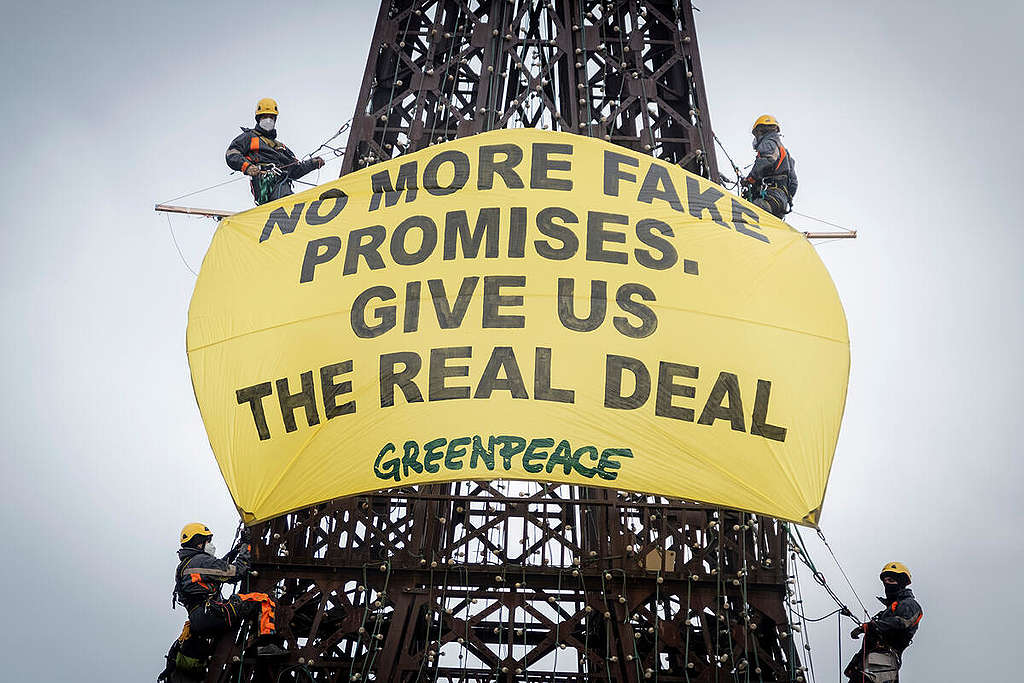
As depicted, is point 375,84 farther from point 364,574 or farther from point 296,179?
point 364,574

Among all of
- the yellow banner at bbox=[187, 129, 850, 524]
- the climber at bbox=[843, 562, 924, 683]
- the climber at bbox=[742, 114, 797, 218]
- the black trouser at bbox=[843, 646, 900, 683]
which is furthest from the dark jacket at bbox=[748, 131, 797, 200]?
the black trouser at bbox=[843, 646, 900, 683]

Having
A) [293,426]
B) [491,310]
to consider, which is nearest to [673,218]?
[491,310]

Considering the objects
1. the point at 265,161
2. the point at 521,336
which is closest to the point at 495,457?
the point at 521,336

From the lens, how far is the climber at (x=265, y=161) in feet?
51.9

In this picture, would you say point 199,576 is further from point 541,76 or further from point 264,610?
point 541,76

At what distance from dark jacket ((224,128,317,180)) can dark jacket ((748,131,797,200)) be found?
587cm

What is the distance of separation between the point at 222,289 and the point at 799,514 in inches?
220

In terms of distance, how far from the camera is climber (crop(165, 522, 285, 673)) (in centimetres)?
1270

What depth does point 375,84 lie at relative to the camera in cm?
1769

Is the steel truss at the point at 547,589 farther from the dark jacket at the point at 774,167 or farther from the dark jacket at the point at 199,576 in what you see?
the dark jacket at the point at 774,167

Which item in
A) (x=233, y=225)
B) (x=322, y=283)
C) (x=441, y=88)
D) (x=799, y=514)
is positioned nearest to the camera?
(x=799, y=514)

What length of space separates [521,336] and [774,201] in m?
6.09

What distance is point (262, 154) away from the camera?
16031 millimetres

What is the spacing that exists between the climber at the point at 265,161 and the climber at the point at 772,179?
5741mm
